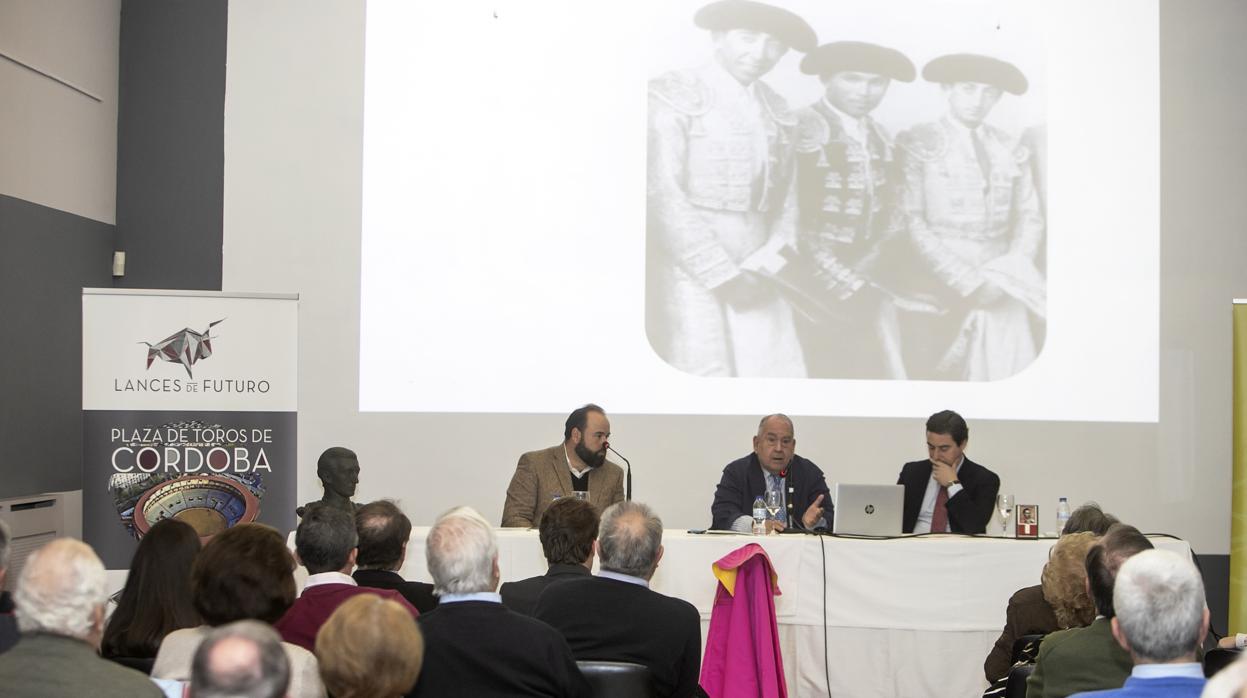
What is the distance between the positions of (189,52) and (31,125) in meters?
0.98

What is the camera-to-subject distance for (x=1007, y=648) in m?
3.33

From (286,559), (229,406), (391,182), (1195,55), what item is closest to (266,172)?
(391,182)

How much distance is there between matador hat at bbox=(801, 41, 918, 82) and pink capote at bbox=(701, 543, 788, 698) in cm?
279

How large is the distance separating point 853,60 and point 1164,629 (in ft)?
14.8

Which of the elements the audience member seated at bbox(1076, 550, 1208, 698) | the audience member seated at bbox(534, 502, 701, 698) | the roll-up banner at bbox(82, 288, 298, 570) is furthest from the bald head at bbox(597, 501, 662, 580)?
the roll-up banner at bbox(82, 288, 298, 570)

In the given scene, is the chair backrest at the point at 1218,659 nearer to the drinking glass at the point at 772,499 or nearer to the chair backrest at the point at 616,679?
the chair backrest at the point at 616,679

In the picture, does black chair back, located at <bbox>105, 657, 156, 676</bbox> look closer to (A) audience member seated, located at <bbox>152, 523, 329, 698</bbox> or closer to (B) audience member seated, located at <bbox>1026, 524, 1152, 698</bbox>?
(A) audience member seated, located at <bbox>152, 523, 329, 698</bbox>

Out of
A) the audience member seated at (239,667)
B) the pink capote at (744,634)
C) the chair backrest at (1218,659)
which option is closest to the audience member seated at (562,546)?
the pink capote at (744,634)

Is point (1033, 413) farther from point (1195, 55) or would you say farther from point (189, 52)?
point (189, 52)

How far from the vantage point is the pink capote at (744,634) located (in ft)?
14.0

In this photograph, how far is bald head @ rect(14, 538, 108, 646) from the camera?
1975mm

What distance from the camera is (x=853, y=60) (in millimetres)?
6062

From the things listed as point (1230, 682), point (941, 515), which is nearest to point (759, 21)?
point (941, 515)

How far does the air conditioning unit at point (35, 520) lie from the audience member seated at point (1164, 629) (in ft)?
14.9
